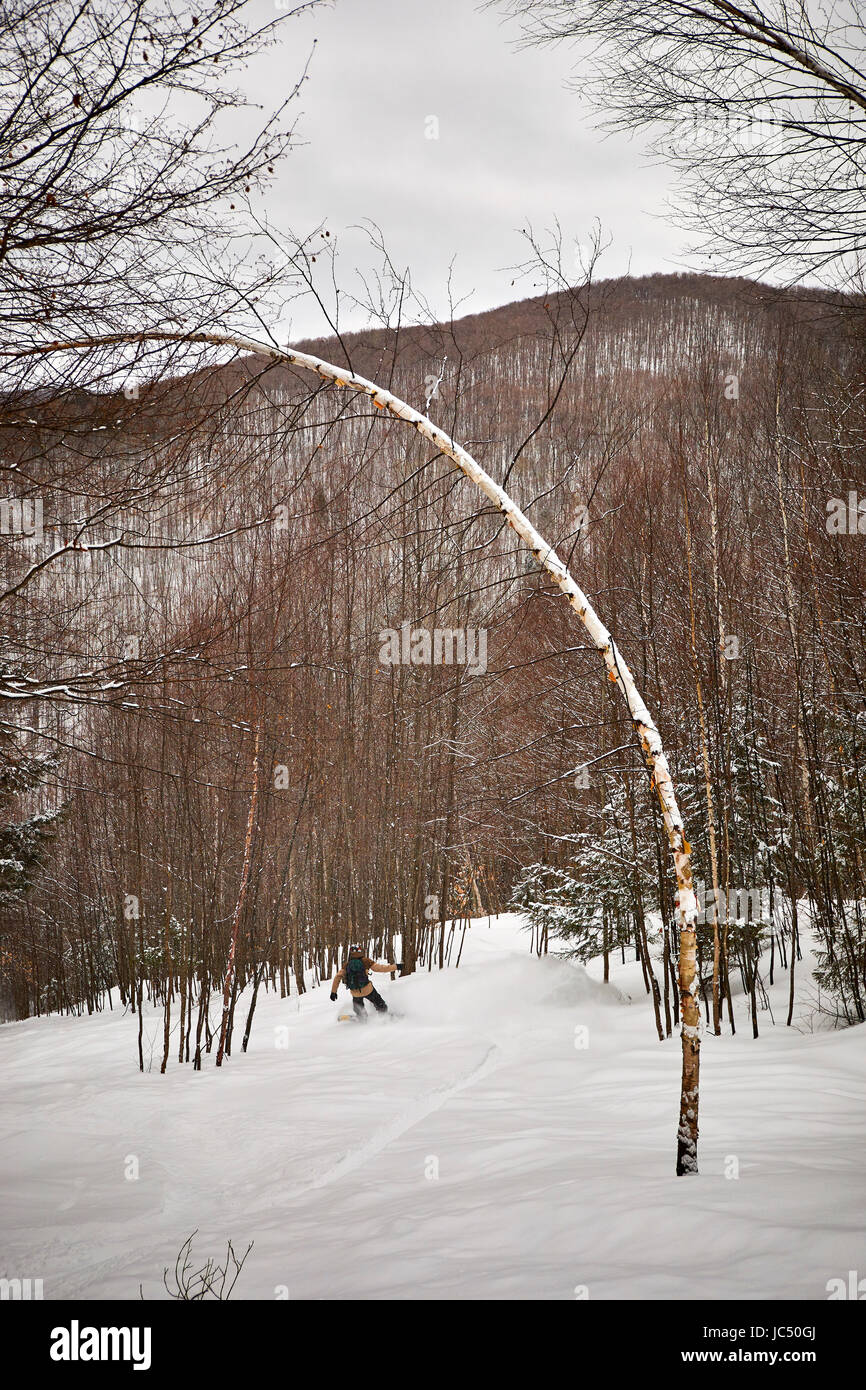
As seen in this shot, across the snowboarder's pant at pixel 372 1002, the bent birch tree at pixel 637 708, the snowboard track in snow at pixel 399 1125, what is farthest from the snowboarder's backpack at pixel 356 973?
the bent birch tree at pixel 637 708

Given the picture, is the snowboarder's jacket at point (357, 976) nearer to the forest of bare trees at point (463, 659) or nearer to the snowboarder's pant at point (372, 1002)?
the snowboarder's pant at point (372, 1002)

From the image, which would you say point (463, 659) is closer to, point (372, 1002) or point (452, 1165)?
point (372, 1002)

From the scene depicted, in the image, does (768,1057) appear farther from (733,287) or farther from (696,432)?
(696,432)

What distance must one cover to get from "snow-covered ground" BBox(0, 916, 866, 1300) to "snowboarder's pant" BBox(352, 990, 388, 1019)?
21cm

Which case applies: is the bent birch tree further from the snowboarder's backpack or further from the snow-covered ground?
the snowboarder's backpack

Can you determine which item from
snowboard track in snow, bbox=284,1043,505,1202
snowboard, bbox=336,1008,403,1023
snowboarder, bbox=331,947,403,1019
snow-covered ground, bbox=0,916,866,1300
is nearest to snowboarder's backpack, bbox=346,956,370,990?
snowboarder, bbox=331,947,403,1019

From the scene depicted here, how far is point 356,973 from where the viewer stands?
888 cm

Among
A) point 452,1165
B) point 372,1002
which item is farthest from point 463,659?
point 452,1165

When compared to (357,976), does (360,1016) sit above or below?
below

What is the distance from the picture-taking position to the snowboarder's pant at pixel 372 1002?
9070 millimetres

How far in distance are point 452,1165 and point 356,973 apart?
4.59 m

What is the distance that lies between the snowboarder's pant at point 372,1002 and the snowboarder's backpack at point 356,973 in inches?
8.1

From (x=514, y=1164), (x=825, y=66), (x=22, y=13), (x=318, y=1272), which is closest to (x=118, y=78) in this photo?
(x=22, y=13)

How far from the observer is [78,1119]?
617cm
